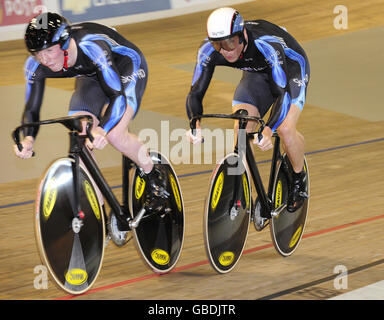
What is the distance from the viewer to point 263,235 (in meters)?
4.41

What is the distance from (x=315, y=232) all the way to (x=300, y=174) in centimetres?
56

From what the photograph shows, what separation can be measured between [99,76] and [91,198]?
542 mm

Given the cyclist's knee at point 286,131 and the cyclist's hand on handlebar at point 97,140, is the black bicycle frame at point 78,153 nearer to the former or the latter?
the cyclist's hand on handlebar at point 97,140

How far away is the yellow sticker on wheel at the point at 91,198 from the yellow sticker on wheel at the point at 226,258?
2.23 feet

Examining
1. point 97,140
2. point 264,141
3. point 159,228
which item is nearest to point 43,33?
point 97,140

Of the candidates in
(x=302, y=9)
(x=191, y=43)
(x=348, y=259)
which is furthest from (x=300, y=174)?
(x=302, y=9)

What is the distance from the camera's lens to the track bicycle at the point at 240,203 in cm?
347

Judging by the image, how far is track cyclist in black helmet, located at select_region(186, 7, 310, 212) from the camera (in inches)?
132

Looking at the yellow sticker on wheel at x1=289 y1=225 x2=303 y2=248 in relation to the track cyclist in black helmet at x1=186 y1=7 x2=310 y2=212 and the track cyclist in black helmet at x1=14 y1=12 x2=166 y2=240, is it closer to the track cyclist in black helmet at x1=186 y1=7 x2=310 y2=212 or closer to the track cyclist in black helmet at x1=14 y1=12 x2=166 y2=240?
the track cyclist in black helmet at x1=186 y1=7 x2=310 y2=212

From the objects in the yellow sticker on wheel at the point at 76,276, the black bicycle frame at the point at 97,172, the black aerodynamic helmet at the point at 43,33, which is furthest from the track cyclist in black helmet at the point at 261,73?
the yellow sticker on wheel at the point at 76,276

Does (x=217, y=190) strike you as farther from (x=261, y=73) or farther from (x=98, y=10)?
(x=98, y=10)

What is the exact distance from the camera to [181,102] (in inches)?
315

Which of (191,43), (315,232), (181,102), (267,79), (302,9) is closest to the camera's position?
(267,79)
